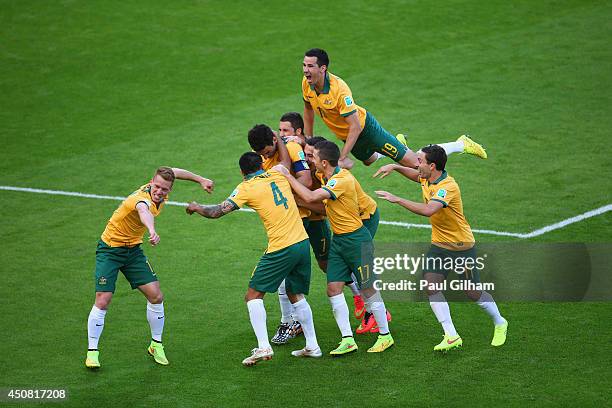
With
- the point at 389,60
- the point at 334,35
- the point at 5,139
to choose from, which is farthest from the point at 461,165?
the point at 5,139

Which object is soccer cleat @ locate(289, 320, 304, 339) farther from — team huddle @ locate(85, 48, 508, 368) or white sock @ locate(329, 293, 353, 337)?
white sock @ locate(329, 293, 353, 337)

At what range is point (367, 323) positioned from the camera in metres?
11.8

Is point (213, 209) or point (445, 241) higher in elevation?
point (213, 209)

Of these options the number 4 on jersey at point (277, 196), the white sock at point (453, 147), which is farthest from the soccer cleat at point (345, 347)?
the white sock at point (453, 147)

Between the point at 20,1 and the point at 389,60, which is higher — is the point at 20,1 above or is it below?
above

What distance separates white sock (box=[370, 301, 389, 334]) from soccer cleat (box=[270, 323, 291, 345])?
1235 millimetres

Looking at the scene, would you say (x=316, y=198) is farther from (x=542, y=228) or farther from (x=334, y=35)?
(x=334, y=35)

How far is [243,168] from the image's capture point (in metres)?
10.8

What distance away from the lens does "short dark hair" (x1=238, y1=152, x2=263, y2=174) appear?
10727 millimetres

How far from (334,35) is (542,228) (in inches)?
397

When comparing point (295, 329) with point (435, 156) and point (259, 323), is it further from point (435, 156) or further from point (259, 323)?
point (435, 156)

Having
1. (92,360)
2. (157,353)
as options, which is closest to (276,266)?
(157,353)

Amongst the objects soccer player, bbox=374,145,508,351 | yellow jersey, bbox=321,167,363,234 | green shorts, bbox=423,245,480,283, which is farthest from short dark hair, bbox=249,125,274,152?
green shorts, bbox=423,245,480,283

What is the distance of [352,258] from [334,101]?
2.30 meters
